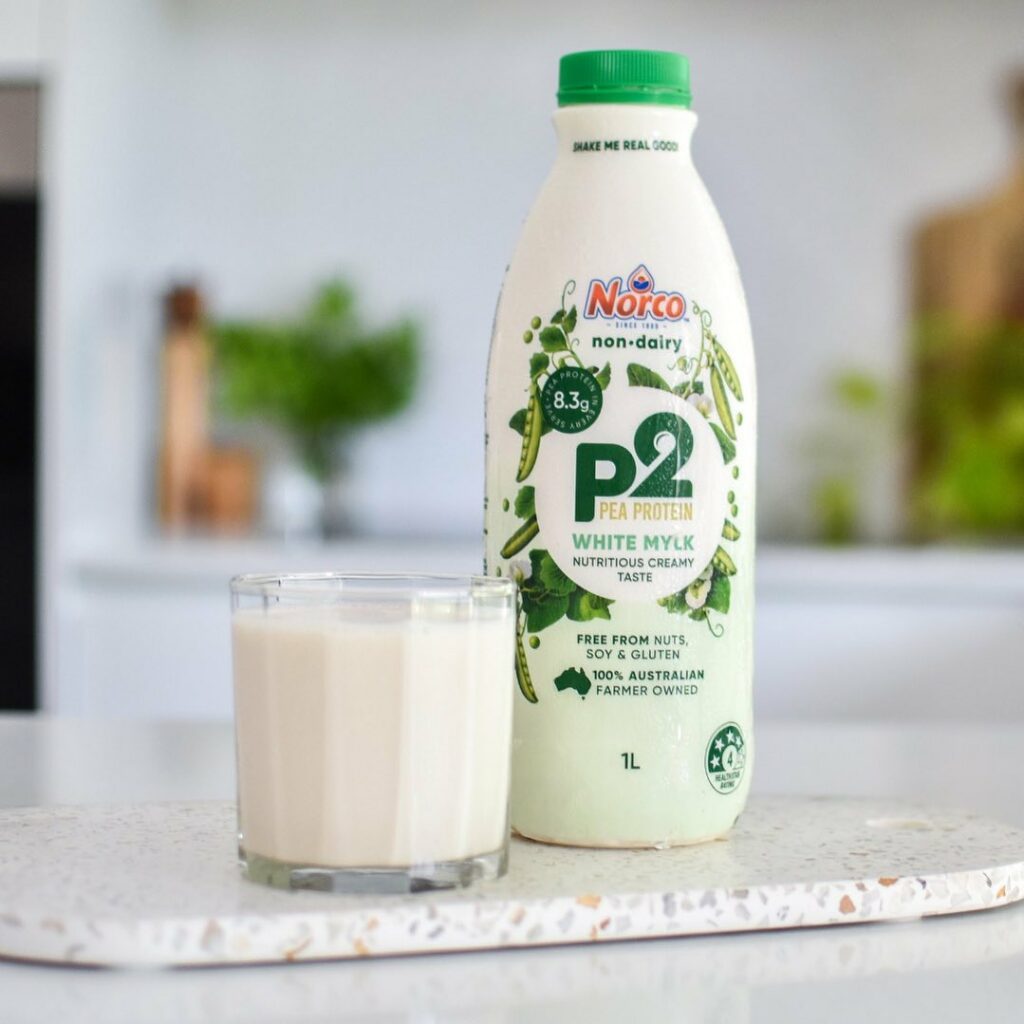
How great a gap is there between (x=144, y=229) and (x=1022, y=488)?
159 cm

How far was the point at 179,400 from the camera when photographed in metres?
2.64

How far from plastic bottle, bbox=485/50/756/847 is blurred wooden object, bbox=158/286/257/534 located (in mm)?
2080

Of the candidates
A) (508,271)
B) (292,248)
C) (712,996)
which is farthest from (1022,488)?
(712,996)

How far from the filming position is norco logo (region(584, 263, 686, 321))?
620 millimetres

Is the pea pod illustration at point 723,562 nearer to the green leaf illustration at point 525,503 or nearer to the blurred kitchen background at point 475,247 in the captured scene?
the green leaf illustration at point 525,503

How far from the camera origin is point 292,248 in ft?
9.17

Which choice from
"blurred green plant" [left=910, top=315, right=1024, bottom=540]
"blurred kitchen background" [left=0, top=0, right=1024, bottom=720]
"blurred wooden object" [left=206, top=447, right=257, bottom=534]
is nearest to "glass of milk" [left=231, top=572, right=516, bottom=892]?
"blurred kitchen background" [left=0, top=0, right=1024, bottom=720]

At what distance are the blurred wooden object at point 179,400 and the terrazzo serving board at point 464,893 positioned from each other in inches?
79.2

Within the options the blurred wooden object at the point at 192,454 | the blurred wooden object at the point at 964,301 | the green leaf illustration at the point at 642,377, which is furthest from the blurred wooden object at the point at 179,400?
the green leaf illustration at the point at 642,377

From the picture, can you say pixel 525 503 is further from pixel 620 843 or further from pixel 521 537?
pixel 620 843

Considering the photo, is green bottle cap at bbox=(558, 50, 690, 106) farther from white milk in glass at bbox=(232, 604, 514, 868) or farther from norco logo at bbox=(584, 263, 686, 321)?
white milk in glass at bbox=(232, 604, 514, 868)

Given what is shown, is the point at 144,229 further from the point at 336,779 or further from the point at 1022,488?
the point at 336,779

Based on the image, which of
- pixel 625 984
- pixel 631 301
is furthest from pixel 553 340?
pixel 625 984

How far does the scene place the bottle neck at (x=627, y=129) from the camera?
0.64 m
